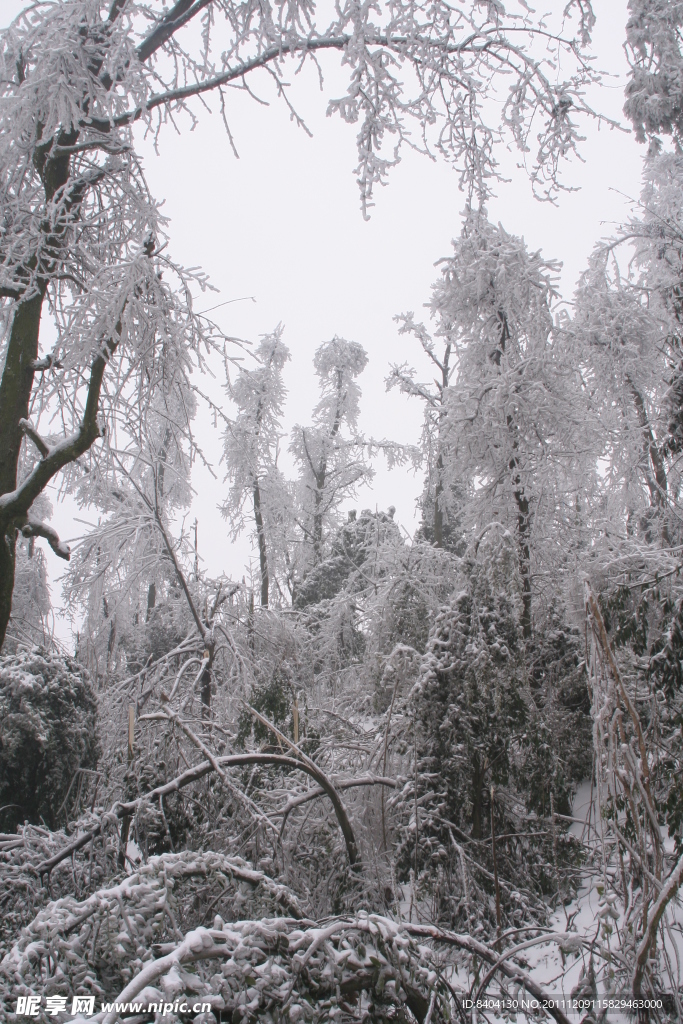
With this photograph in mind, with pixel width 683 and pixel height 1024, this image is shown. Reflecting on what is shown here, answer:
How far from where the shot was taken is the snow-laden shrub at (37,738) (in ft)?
19.7

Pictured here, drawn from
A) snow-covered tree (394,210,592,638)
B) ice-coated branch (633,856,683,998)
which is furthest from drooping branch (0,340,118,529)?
snow-covered tree (394,210,592,638)

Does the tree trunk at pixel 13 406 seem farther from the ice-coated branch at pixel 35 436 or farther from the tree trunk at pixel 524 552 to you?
the tree trunk at pixel 524 552

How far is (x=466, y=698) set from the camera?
187 inches

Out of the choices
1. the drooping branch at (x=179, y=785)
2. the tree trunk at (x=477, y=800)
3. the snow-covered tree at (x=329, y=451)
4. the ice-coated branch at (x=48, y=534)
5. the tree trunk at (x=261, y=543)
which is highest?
the snow-covered tree at (x=329, y=451)

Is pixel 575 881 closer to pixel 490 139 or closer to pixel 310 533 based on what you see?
pixel 490 139

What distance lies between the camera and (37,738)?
5992 mm

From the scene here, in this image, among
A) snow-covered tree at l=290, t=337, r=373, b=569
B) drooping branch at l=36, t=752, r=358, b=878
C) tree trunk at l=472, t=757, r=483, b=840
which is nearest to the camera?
drooping branch at l=36, t=752, r=358, b=878

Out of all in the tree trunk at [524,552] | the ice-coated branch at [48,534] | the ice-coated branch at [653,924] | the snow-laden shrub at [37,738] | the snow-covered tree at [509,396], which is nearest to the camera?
the ice-coated branch at [653,924]

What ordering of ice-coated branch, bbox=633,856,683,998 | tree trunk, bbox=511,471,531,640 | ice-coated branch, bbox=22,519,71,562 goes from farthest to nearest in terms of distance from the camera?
1. tree trunk, bbox=511,471,531,640
2. ice-coated branch, bbox=22,519,71,562
3. ice-coated branch, bbox=633,856,683,998

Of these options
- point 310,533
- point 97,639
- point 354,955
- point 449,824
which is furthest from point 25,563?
point 354,955

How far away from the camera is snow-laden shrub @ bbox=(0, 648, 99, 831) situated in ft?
19.7

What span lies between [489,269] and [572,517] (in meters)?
3.51

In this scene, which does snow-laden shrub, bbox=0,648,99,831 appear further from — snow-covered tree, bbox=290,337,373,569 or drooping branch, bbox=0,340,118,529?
snow-covered tree, bbox=290,337,373,569

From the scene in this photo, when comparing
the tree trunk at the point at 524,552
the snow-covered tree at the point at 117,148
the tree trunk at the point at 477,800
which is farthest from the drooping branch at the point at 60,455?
the tree trunk at the point at 524,552
